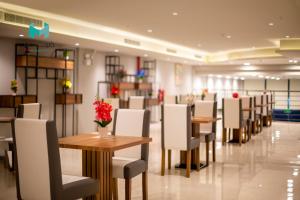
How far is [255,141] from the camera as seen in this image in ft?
32.1

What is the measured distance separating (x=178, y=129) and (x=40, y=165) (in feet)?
10.1

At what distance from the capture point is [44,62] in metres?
9.12

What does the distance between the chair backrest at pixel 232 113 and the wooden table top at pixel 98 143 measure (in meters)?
5.42

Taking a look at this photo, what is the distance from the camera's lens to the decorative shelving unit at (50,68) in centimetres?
873

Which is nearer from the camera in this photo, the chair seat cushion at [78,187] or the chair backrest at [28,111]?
the chair seat cushion at [78,187]

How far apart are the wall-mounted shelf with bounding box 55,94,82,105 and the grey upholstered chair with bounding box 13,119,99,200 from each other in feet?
22.2

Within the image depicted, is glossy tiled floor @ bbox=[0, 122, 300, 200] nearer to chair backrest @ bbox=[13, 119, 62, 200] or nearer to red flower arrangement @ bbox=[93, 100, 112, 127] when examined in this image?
red flower arrangement @ bbox=[93, 100, 112, 127]

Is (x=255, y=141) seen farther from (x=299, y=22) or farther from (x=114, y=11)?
(x=114, y=11)

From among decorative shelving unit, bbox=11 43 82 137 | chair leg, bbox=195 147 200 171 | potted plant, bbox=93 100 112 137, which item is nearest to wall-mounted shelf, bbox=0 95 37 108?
decorative shelving unit, bbox=11 43 82 137

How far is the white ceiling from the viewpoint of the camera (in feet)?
22.9

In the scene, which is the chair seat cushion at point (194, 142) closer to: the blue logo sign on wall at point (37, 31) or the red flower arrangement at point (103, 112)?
the red flower arrangement at point (103, 112)

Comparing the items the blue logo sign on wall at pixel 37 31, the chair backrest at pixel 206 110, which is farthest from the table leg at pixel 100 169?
the blue logo sign on wall at pixel 37 31

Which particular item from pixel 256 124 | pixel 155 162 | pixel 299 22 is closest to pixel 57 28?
pixel 155 162

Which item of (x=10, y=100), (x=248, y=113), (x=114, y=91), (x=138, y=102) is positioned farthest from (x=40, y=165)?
(x=114, y=91)
